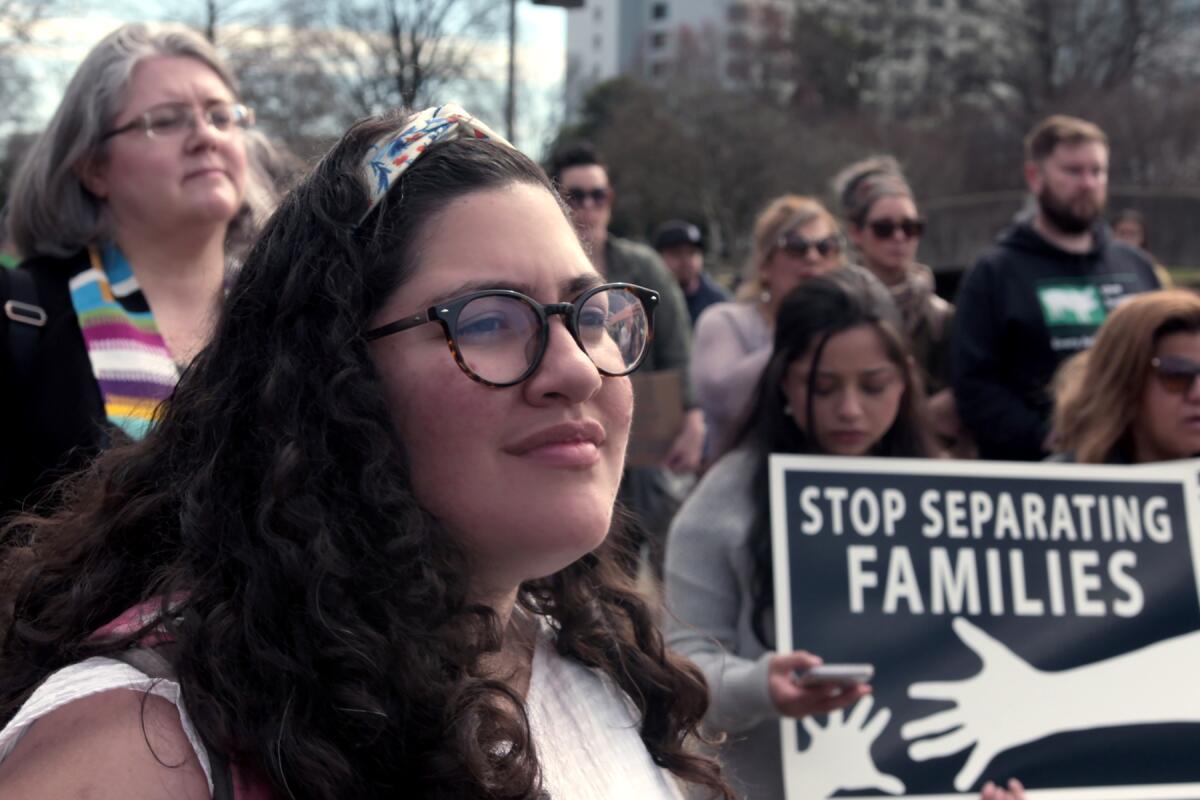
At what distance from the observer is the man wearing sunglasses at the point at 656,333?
5.90 meters

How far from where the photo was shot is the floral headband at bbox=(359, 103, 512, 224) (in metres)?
1.53

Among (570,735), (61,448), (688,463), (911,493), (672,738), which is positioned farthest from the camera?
(688,463)

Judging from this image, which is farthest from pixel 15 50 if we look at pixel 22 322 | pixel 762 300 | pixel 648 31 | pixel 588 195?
pixel 648 31

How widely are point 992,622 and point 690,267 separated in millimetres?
5854

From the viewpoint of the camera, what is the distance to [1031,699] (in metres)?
2.92

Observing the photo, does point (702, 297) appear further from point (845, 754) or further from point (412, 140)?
point (412, 140)

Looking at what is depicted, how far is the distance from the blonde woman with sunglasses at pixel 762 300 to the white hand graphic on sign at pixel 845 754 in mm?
2252

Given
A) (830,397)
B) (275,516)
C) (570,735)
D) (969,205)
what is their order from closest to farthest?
1. (275,516)
2. (570,735)
3. (830,397)
4. (969,205)

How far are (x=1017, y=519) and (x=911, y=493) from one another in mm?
263

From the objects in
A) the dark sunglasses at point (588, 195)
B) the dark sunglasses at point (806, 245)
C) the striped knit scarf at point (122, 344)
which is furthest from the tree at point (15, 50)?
the striped knit scarf at point (122, 344)

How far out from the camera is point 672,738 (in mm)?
1881

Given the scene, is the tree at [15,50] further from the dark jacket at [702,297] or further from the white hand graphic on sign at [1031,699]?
the white hand graphic on sign at [1031,699]

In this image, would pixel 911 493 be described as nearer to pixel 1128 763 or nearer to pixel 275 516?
pixel 1128 763

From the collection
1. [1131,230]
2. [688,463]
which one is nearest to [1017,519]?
[688,463]
